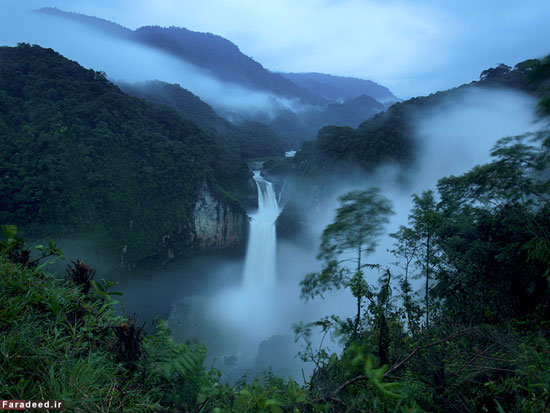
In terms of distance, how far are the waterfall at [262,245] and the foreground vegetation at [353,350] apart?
2747 cm

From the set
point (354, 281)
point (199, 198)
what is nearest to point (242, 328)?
point (199, 198)

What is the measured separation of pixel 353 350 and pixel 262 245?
34686mm

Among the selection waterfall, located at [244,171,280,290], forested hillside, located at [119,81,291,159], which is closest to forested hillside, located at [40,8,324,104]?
forested hillside, located at [119,81,291,159]

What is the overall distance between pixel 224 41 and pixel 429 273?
685 feet

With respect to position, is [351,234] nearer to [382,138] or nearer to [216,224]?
[382,138]

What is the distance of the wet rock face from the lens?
3550 cm

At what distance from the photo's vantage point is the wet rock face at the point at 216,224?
116 feet

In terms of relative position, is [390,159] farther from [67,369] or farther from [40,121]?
[40,121]

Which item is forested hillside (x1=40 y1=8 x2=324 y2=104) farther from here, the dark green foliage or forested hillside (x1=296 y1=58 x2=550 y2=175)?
the dark green foliage

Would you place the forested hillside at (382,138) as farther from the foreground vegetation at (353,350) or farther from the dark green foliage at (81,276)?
the dark green foliage at (81,276)

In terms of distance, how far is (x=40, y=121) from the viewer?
29094 mm

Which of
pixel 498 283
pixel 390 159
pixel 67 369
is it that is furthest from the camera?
pixel 390 159

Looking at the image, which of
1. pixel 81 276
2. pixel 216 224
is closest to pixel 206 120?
pixel 216 224

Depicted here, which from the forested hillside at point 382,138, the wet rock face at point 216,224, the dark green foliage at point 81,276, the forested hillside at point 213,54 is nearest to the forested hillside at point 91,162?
the wet rock face at point 216,224
